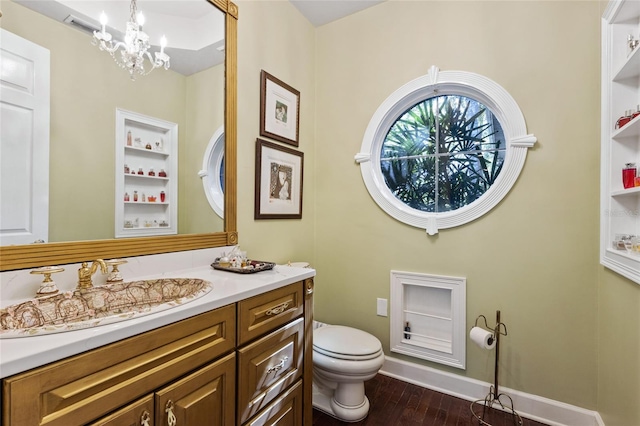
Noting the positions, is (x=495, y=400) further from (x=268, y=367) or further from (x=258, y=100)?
(x=258, y=100)

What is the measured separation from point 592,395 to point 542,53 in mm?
1975

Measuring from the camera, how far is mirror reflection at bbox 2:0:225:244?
108cm

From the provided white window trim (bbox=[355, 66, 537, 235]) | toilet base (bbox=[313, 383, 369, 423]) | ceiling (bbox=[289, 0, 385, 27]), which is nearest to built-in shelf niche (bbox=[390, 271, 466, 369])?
white window trim (bbox=[355, 66, 537, 235])

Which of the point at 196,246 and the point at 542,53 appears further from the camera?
the point at 542,53

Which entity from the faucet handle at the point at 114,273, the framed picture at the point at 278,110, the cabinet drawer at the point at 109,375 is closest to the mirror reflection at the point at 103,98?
the faucet handle at the point at 114,273

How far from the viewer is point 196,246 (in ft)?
Result: 4.97

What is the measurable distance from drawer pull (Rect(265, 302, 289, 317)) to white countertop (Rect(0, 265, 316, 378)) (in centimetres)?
9

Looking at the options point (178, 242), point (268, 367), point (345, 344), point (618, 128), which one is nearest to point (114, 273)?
point (178, 242)

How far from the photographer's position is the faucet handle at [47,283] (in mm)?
959

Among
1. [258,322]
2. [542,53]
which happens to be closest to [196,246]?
[258,322]

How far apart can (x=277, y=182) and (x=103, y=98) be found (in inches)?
42.6

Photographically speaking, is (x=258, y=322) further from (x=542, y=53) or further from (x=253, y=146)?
(x=542, y=53)

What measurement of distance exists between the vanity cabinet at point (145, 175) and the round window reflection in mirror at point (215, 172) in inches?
6.3

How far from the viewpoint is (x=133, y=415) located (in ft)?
2.53
